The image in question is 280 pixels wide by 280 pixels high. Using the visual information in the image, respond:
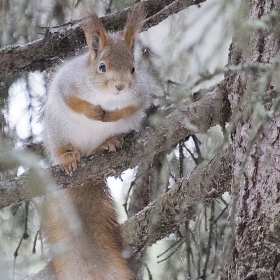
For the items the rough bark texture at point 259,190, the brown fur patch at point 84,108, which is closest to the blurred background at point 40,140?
the brown fur patch at point 84,108

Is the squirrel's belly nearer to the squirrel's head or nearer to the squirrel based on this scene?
the squirrel

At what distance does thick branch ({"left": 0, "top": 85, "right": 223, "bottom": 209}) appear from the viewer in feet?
5.14

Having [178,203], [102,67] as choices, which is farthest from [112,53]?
[178,203]

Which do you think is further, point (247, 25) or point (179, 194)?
point (179, 194)

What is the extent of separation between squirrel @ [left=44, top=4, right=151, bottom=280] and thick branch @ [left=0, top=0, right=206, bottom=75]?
98mm

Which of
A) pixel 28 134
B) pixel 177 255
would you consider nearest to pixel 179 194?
pixel 177 255

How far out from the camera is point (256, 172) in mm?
1230

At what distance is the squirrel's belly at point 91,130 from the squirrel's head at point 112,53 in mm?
164

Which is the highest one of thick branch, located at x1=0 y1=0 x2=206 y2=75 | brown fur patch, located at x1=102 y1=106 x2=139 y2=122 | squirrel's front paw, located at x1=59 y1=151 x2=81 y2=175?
thick branch, located at x1=0 y1=0 x2=206 y2=75

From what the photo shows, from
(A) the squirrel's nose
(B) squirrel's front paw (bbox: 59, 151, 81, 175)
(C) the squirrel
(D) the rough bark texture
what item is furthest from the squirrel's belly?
(D) the rough bark texture

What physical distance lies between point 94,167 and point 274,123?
0.60 metres

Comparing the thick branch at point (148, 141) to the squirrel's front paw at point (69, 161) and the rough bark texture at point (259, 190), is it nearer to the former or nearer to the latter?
Answer: the squirrel's front paw at point (69, 161)

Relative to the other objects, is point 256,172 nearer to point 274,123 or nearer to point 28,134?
point 274,123

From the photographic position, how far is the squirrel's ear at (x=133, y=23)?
154 cm
